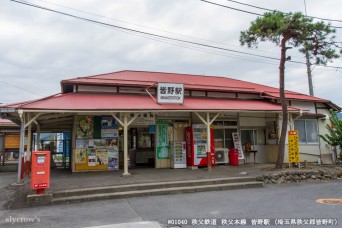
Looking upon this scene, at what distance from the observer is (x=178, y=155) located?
46.0 feet

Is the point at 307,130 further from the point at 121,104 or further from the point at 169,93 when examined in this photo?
the point at 121,104

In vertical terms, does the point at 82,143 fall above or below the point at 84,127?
below

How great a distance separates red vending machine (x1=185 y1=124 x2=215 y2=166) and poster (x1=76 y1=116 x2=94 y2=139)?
14.8 feet

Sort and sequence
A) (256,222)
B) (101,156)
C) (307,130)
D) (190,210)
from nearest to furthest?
(256,222) → (190,210) → (101,156) → (307,130)

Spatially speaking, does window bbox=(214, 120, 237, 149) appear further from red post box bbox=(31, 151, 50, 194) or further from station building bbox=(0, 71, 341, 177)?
red post box bbox=(31, 151, 50, 194)

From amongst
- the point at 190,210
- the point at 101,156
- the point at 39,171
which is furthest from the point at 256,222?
the point at 101,156

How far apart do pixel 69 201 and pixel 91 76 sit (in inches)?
311

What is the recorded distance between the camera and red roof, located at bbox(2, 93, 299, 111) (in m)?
11.0

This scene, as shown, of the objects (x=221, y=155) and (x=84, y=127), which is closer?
(x=84, y=127)

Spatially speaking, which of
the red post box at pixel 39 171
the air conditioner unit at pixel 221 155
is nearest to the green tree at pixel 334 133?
the air conditioner unit at pixel 221 155

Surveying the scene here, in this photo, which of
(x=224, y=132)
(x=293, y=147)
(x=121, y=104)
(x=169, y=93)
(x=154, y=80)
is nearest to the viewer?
(x=121, y=104)

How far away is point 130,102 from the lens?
12.7 meters

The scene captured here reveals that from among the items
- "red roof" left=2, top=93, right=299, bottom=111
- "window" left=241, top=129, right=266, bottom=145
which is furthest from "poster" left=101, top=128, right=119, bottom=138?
"window" left=241, top=129, right=266, bottom=145

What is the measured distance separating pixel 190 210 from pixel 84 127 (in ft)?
24.3
